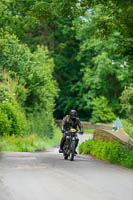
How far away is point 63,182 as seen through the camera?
32.5 ft

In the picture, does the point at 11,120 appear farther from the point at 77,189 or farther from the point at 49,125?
the point at 77,189

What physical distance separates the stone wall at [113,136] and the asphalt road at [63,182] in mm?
3762

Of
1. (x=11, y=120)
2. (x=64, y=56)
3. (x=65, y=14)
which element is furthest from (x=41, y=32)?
(x=65, y=14)

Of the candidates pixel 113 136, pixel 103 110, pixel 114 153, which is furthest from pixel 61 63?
pixel 114 153

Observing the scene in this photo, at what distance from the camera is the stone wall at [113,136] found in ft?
55.7

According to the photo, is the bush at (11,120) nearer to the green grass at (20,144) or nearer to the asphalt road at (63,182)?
the green grass at (20,144)

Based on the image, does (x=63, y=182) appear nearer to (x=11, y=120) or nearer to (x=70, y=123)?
(x=70, y=123)

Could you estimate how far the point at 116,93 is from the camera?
191 feet

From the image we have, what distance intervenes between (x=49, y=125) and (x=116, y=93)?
2551 cm

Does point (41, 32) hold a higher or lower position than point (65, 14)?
higher

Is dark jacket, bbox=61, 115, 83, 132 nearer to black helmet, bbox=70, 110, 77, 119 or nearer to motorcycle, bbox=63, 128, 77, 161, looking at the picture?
black helmet, bbox=70, 110, 77, 119

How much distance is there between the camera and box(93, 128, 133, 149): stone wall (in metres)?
17.0

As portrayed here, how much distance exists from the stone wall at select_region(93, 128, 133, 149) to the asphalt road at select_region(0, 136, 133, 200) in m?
3.76

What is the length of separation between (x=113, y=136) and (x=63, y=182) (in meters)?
8.71
